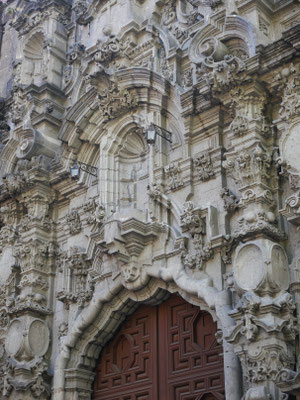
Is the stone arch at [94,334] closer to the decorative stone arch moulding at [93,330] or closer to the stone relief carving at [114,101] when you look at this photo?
the decorative stone arch moulding at [93,330]

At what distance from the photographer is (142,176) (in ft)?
40.6

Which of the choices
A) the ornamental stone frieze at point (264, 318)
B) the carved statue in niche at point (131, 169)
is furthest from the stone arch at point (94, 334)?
the ornamental stone frieze at point (264, 318)

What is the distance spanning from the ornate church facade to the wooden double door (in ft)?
0.09

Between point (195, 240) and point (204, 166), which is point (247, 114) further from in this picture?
point (195, 240)

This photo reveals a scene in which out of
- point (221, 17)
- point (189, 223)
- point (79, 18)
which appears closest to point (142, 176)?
point (189, 223)

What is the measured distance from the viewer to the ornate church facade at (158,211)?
31.7 feet

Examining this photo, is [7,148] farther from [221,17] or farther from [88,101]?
[221,17]

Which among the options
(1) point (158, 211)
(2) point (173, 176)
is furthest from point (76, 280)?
(2) point (173, 176)

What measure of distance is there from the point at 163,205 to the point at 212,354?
254 centimetres

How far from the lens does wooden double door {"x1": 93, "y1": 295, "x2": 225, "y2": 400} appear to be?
1042cm

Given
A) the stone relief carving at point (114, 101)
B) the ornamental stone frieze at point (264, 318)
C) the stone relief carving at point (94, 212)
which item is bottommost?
the ornamental stone frieze at point (264, 318)

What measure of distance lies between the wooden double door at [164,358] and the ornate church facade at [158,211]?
0.09 feet

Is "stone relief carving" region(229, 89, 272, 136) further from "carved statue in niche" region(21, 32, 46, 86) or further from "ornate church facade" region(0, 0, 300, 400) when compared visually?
"carved statue in niche" region(21, 32, 46, 86)

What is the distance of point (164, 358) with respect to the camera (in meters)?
11.0
